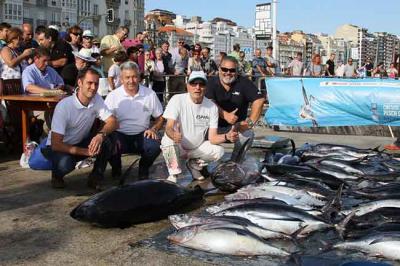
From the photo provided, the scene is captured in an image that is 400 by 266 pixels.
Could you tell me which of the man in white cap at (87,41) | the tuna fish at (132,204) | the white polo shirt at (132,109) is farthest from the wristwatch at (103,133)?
the man in white cap at (87,41)

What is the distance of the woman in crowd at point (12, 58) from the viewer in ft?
24.5

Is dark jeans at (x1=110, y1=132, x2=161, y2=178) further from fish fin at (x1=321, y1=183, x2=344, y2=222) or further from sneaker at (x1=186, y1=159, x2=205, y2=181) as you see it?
fish fin at (x1=321, y1=183, x2=344, y2=222)

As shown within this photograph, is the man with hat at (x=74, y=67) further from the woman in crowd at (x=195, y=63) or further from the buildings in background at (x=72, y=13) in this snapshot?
the buildings in background at (x=72, y=13)

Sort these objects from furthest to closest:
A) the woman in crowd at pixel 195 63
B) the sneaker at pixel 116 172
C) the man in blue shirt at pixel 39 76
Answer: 1. the woman in crowd at pixel 195 63
2. the man in blue shirt at pixel 39 76
3. the sneaker at pixel 116 172

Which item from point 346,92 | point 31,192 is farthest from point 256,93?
point 346,92

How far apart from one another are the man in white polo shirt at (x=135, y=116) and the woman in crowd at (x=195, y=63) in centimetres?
853

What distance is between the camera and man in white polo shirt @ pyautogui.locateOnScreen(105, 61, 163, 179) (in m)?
5.98

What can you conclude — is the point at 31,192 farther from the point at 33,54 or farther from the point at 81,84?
the point at 33,54

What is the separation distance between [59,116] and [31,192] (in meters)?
0.93

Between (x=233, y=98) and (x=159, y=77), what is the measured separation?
7060 millimetres

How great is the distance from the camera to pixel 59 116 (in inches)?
211

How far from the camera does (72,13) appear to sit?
91.6 meters

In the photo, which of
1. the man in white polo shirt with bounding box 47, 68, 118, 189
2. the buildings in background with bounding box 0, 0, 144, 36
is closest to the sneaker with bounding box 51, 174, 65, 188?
the man in white polo shirt with bounding box 47, 68, 118, 189

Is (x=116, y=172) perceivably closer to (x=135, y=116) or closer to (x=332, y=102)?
(x=135, y=116)
